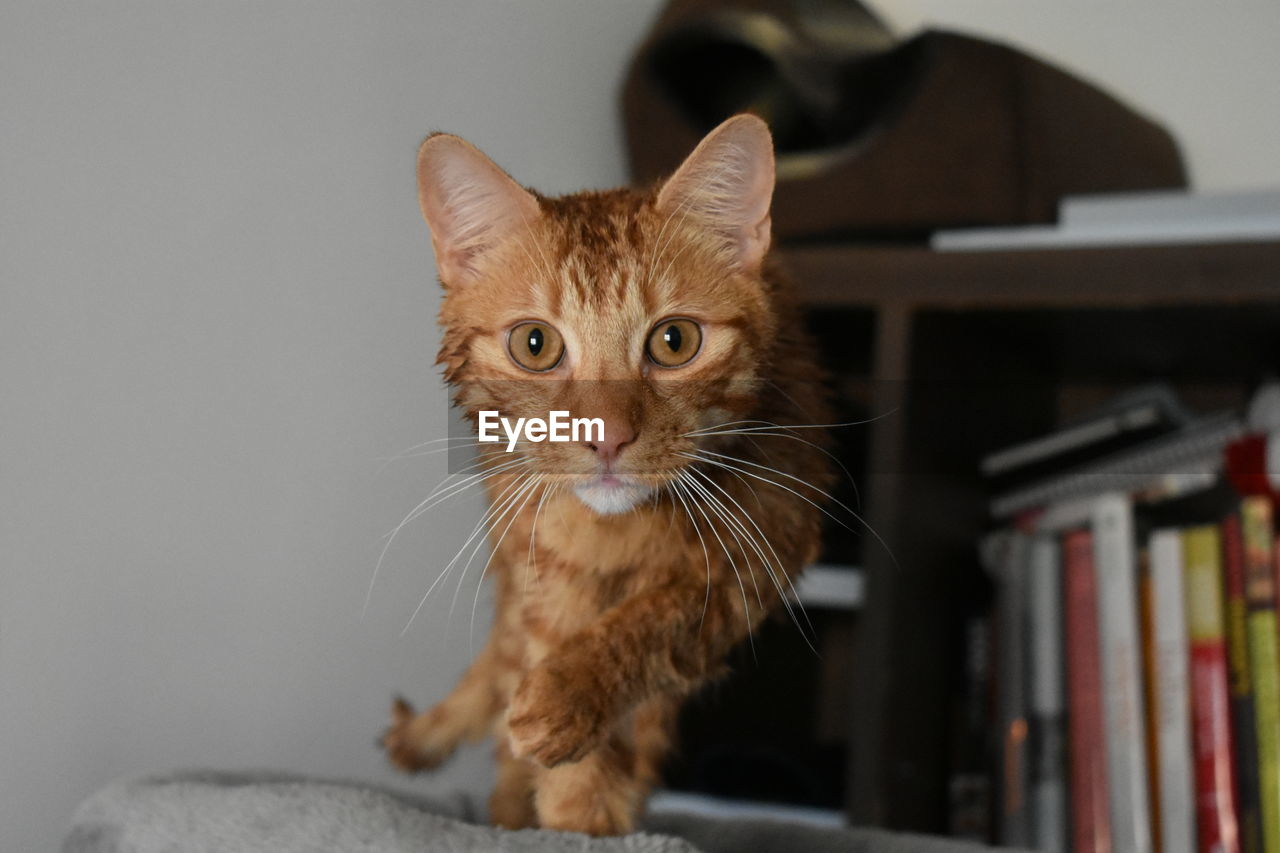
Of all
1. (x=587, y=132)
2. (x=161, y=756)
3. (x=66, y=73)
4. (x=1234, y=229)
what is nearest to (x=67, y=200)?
(x=66, y=73)

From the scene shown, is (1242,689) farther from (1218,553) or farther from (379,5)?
(379,5)

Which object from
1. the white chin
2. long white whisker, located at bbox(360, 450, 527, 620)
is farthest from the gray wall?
the white chin

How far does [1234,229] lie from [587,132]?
660mm

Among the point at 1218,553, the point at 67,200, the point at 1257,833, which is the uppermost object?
the point at 67,200

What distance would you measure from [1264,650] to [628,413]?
2.78ft

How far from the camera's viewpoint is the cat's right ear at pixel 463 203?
18.2 inches

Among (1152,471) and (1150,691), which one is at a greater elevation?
(1152,471)

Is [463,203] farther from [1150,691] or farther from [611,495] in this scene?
[1150,691]

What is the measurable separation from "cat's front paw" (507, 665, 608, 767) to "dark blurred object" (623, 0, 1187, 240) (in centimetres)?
72

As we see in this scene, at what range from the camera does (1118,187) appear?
4.31 ft

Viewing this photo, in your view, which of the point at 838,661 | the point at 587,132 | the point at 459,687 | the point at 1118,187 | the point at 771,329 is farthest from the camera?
the point at 838,661

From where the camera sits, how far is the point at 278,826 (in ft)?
1.74

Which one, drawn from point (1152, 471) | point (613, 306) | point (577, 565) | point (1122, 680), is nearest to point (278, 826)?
point (577, 565)

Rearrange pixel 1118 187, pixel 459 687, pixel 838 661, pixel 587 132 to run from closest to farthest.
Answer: pixel 459 687, pixel 587 132, pixel 1118 187, pixel 838 661
